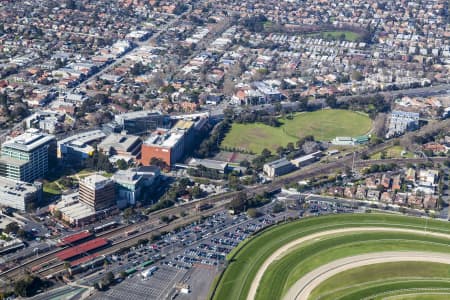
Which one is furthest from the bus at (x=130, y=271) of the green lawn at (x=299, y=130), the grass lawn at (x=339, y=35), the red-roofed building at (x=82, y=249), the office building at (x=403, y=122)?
the grass lawn at (x=339, y=35)

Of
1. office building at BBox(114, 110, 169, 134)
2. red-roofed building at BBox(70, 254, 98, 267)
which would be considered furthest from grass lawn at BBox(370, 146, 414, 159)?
red-roofed building at BBox(70, 254, 98, 267)

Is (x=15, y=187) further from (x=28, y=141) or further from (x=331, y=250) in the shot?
(x=331, y=250)

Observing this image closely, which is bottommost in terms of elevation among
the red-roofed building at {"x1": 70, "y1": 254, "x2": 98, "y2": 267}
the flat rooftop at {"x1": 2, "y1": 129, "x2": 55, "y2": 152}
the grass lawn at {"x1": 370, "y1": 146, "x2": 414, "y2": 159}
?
the red-roofed building at {"x1": 70, "y1": 254, "x2": 98, "y2": 267}

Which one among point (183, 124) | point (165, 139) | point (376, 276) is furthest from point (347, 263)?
point (183, 124)

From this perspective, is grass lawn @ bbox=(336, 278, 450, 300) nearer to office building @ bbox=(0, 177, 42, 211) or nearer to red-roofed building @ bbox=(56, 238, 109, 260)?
red-roofed building @ bbox=(56, 238, 109, 260)

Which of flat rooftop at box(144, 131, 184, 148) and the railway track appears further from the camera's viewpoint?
flat rooftop at box(144, 131, 184, 148)

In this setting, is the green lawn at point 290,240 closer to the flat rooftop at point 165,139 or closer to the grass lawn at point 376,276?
the grass lawn at point 376,276
